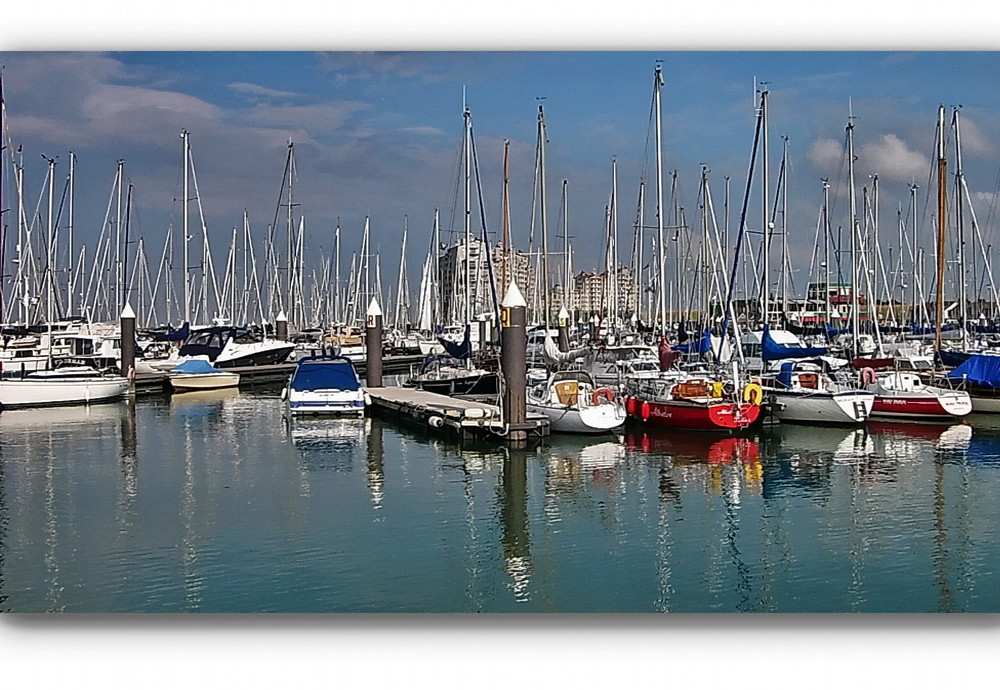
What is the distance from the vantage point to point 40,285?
16.7 meters

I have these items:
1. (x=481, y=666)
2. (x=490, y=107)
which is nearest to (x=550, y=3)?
(x=490, y=107)

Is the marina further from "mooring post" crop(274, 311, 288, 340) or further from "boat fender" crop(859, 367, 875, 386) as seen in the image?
"mooring post" crop(274, 311, 288, 340)

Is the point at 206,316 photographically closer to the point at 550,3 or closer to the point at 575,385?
the point at 575,385

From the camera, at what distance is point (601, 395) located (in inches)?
642

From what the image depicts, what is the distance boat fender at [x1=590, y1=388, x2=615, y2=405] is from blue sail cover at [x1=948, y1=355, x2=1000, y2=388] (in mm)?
6664

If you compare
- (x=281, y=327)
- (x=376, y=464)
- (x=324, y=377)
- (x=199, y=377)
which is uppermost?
(x=281, y=327)

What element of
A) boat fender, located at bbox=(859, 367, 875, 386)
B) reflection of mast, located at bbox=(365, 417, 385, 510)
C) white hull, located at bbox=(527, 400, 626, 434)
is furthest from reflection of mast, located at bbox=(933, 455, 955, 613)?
boat fender, located at bbox=(859, 367, 875, 386)

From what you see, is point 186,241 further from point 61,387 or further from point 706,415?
point 706,415

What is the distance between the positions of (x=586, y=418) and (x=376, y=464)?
316 centimetres

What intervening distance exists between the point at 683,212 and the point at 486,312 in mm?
5980

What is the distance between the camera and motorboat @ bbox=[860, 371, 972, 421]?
1773cm

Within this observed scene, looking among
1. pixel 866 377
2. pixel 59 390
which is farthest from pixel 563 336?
pixel 59 390

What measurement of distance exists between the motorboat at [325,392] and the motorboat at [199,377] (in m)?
7.10

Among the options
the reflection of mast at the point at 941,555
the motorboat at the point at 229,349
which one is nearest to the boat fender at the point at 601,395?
the reflection of mast at the point at 941,555
